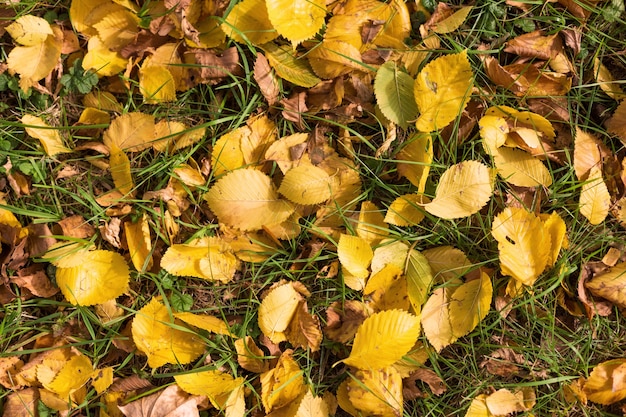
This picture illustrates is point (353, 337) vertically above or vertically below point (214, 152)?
below

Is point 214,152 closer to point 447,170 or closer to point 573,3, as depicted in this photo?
point 447,170

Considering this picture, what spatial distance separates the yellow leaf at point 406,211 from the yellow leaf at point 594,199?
576 millimetres

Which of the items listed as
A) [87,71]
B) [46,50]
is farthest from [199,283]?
[46,50]

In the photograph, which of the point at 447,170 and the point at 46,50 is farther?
the point at 46,50

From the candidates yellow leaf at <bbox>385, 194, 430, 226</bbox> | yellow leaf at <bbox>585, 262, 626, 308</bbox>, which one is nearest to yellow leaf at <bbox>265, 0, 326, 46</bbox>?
yellow leaf at <bbox>385, 194, 430, 226</bbox>

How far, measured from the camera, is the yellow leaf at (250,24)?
77.4 inches

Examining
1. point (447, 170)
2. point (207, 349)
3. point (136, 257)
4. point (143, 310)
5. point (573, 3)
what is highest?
point (573, 3)

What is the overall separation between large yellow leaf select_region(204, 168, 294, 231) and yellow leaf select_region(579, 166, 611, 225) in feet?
3.42

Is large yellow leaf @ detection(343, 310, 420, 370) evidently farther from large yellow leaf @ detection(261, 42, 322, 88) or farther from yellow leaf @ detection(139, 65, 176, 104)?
yellow leaf @ detection(139, 65, 176, 104)

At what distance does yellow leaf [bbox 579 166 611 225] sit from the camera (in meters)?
1.99

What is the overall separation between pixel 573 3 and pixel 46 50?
1946 millimetres

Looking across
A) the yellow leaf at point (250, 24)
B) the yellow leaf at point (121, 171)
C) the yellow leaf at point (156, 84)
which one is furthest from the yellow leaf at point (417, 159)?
the yellow leaf at point (121, 171)

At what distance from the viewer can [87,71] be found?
6.73 feet

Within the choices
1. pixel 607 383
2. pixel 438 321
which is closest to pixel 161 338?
pixel 438 321
